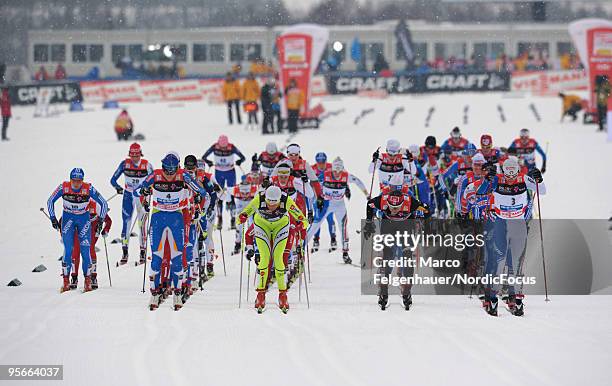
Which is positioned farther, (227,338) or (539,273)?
(539,273)

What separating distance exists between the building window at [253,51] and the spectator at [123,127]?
87.9 ft

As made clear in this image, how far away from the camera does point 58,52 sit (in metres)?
59.6

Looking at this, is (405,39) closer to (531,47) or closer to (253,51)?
(531,47)

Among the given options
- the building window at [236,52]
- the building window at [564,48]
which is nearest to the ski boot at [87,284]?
the building window at [236,52]

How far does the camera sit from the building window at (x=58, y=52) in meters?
59.5

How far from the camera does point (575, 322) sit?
11.5 metres

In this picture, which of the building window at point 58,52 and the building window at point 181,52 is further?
the building window at point 58,52

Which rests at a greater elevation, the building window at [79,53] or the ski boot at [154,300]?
the building window at [79,53]

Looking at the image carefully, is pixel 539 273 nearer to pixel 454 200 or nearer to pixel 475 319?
pixel 475 319

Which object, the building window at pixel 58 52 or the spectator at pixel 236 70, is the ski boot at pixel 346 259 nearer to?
the spectator at pixel 236 70

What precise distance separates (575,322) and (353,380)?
3543mm

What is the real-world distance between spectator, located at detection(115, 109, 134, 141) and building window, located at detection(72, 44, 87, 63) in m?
28.3

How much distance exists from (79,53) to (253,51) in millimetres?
10299

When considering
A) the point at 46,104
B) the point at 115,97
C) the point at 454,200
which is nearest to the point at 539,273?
the point at 454,200
